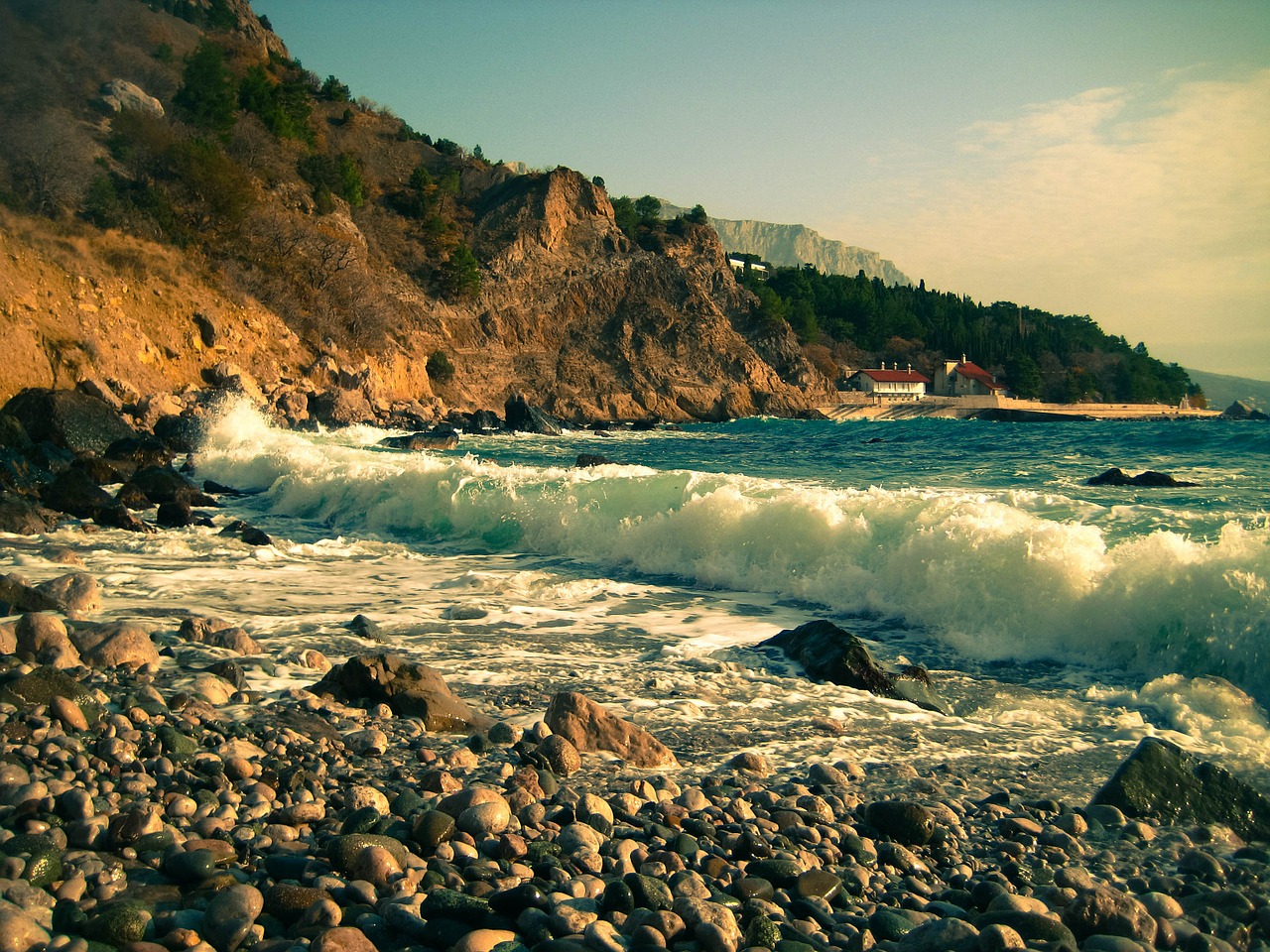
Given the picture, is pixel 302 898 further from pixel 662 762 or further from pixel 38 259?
pixel 38 259

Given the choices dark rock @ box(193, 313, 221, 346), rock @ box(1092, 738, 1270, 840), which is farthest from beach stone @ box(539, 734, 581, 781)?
dark rock @ box(193, 313, 221, 346)

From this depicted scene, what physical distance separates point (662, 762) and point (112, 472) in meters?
16.6

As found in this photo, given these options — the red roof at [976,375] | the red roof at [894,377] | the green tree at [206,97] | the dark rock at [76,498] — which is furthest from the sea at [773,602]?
the red roof at [976,375]

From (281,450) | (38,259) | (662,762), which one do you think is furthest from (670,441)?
(662,762)

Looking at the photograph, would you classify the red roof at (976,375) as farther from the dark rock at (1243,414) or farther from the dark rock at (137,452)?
the dark rock at (137,452)

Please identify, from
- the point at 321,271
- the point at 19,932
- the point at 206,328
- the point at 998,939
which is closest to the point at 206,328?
the point at 206,328

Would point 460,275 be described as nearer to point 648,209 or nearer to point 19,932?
point 648,209

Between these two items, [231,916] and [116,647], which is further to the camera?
[116,647]

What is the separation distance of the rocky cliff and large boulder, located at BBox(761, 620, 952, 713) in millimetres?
24843

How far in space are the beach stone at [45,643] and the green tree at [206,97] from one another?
1996 inches

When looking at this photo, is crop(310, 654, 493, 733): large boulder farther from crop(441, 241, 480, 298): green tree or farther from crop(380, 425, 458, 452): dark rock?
crop(441, 241, 480, 298): green tree

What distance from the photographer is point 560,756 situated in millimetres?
4117

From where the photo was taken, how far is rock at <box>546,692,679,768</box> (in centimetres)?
432

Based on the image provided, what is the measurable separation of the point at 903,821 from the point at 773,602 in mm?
5068
